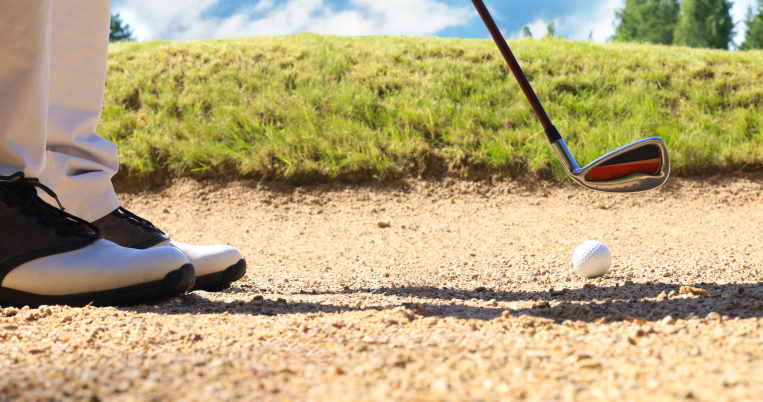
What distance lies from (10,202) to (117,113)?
181 inches

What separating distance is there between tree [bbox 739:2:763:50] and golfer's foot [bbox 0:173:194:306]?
37.8 m

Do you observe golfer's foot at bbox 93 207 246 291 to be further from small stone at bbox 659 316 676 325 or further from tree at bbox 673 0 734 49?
tree at bbox 673 0 734 49

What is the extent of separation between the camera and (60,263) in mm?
1874

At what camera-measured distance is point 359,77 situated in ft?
21.0

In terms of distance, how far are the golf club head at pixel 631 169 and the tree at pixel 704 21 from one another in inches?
1349

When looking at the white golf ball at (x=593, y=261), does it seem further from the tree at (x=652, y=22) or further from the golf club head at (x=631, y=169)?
the tree at (x=652, y=22)

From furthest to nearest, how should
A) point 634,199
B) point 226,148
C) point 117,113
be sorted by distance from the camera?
point 117,113 → point 226,148 → point 634,199

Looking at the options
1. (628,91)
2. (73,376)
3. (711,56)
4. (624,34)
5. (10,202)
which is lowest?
(73,376)

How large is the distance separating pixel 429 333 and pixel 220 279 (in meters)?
1.17

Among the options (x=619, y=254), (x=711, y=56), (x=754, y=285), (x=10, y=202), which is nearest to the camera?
(x=10, y=202)

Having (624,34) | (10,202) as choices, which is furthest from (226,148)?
(624,34)

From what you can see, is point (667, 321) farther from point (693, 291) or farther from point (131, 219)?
point (131, 219)

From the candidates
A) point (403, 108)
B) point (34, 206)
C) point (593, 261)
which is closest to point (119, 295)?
point (34, 206)

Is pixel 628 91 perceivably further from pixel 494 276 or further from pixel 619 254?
pixel 494 276
